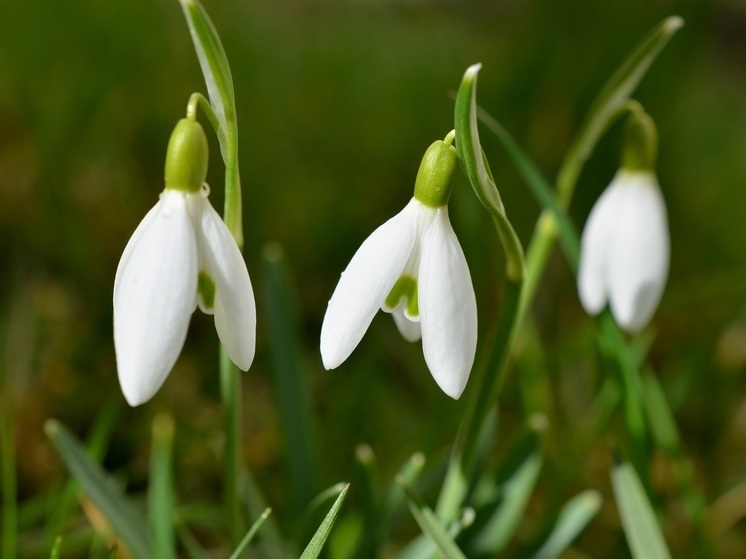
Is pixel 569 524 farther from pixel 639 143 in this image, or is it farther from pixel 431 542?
pixel 639 143

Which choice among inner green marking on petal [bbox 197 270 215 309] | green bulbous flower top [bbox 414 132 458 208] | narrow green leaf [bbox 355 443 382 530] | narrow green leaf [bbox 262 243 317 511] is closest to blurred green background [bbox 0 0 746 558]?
narrow green leaf [bbox 262 243 317 511]

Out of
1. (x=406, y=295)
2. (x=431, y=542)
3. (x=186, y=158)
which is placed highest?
(x=186, y=158)

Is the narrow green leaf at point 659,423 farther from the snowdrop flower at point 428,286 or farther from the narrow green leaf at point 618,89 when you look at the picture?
the snowdrop flower at point 428,286

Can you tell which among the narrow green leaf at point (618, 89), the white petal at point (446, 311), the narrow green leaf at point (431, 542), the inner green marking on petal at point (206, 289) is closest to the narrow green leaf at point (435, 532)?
the narrow green leaf at point (431, 542)

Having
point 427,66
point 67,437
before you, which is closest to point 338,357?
point 67,437

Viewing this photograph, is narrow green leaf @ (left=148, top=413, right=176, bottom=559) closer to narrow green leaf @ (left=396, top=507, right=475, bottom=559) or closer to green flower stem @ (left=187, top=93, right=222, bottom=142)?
narrow green leaf @ (left=396, top=507, right=475, bottom=559)

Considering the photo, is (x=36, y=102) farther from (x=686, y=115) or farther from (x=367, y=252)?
(x=686, y=115)

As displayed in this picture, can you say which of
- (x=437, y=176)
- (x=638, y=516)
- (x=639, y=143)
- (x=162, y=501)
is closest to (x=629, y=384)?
(x=638, y=516)
